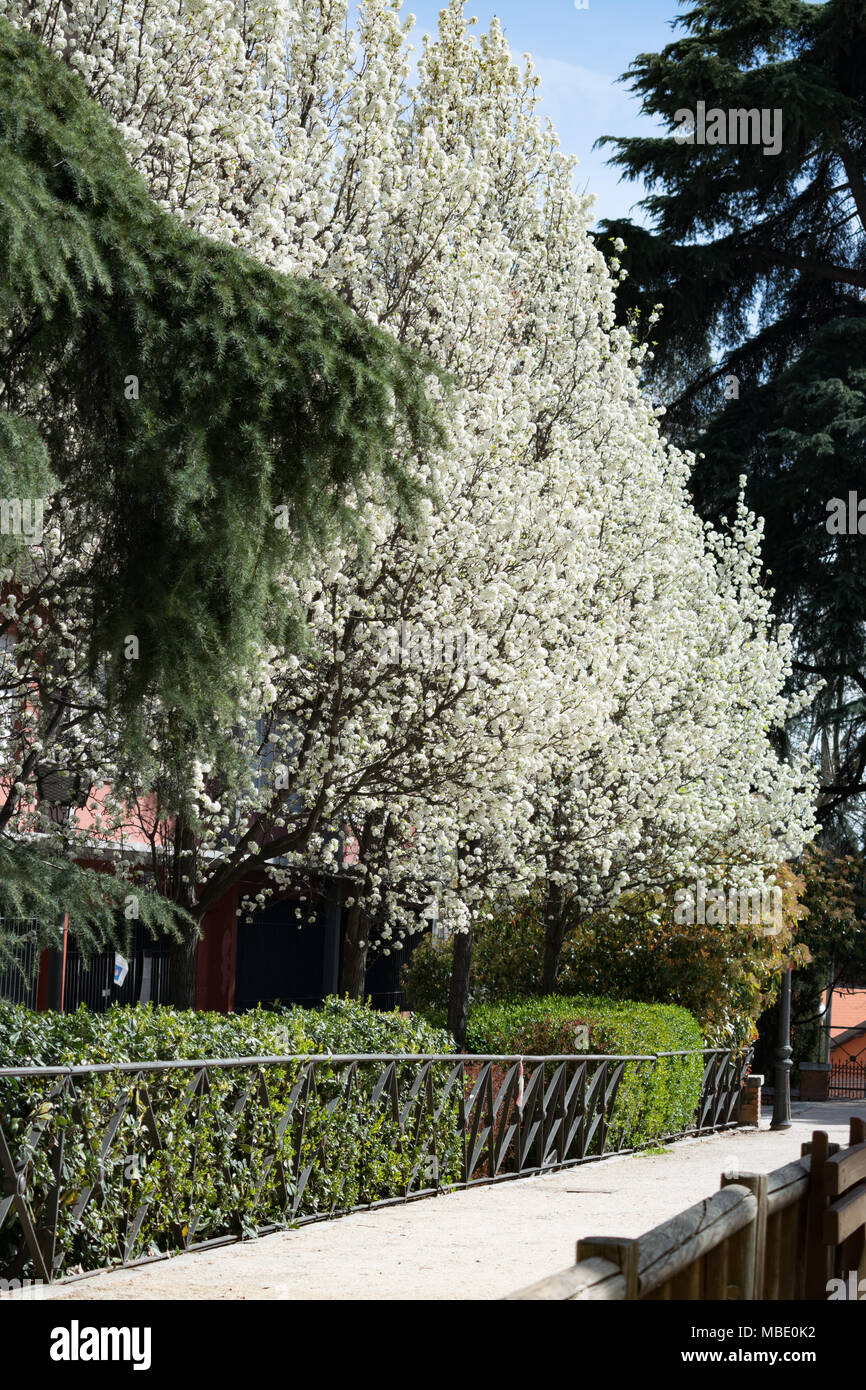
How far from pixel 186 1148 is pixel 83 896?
1713mm

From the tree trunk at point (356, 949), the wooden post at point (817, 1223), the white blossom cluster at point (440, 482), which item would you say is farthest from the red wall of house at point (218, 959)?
the wooden post at point (817, 1223)

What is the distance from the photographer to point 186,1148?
28.8ft

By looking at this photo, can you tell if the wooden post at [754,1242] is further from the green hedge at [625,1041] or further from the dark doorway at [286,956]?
the dark doorway at [286,956]

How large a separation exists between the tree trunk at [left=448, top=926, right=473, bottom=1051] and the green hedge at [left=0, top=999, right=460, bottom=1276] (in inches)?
234

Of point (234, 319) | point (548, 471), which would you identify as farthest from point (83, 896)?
point (548, 471)

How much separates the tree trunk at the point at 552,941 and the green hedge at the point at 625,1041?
3.36 feet

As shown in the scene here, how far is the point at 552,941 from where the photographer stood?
2092cm

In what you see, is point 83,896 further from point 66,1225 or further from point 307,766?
point 307,766

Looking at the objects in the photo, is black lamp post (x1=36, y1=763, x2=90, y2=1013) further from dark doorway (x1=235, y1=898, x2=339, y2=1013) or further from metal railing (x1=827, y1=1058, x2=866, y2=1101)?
metal railing (x1=827, y1=1058, x2=866, y2=1101)

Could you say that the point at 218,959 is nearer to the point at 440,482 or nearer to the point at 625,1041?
the point at 625,1041

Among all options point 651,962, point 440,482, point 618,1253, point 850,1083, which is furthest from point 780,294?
point 618,1253

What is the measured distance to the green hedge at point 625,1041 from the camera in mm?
17172

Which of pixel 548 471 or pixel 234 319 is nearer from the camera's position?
pixel 234 319

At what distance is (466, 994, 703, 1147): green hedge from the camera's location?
676 inches
